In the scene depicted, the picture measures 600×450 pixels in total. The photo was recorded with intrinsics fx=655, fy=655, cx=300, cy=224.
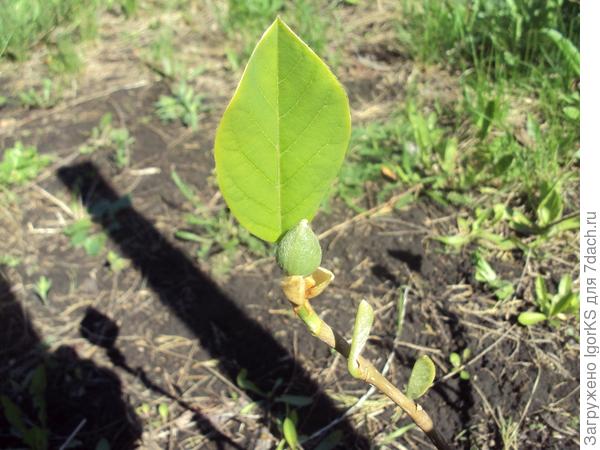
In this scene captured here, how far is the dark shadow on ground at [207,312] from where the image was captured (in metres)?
1.45

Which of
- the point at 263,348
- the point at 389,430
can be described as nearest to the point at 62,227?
the point at 263,348

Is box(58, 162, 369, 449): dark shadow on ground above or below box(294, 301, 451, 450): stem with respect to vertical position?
below

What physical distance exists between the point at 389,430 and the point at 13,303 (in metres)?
1.11

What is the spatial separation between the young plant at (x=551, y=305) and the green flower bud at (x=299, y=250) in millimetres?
969

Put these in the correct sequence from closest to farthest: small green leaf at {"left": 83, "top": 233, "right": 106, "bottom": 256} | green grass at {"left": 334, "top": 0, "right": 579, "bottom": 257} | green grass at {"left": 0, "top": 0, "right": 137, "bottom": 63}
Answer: green grass at {"left": 334, "top": 0, "right": 579, "bottom": 257} < small green leaf at {"left": 83, "top": 233, "right": 106, "bottom": 256} < green grass at {"left": 0, "top": 0, "right": 137, "bottom": 63}

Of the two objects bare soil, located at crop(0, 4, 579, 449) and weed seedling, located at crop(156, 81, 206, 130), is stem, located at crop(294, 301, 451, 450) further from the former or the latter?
weed seedling, located at crop(156, 81, 206, 130)

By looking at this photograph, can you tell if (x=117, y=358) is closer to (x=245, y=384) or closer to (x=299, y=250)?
(x=245, y=384)

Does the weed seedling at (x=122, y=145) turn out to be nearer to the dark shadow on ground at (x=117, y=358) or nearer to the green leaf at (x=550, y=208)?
the dark shadow on ground at (x=117, y=358)

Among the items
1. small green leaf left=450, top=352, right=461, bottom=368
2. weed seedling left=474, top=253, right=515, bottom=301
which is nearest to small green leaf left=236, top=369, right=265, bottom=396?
small green leaf left=450, top=352, right=461, bottom=368

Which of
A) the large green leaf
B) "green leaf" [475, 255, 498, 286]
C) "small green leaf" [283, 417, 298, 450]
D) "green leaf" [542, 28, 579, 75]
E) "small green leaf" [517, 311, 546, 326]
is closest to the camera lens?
the large green leaf

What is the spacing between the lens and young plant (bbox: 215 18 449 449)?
1.74 ft

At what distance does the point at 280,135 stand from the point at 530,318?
103cm

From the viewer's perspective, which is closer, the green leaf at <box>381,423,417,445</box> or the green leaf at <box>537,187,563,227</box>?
the green leaf at <box>381,423,417,445</box>

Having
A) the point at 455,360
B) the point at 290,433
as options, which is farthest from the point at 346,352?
the point at 455,360
